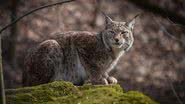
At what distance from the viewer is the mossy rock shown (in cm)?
543

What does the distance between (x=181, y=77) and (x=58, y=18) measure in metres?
3.38

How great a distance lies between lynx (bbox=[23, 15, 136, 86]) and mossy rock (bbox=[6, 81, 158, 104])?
1912 millimetres

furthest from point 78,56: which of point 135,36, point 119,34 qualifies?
point 135,36

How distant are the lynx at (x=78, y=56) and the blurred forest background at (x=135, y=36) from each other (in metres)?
4.64

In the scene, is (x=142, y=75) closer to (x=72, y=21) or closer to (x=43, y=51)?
(x=72, y=21)

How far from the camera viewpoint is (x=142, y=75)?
14.4m

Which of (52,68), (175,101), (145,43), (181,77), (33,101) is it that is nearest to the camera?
(33,101)

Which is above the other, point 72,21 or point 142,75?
point 72,21

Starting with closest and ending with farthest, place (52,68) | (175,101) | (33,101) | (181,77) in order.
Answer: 1. (33,101)
2. (52,68)
3. (175,101)
4. (181,77)

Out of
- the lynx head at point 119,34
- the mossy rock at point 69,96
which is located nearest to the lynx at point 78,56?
the lynx head at point 119,34

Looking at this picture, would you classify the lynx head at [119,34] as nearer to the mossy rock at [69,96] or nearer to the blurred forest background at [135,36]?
the mossy rock at [69,96]

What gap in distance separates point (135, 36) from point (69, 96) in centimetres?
989

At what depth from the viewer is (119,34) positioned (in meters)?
8.08

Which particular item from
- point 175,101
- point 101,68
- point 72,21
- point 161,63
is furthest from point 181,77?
point 101,68
